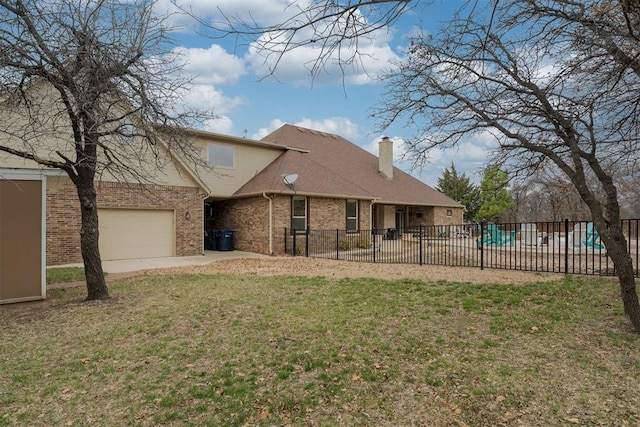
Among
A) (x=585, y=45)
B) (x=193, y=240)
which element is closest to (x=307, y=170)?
(x=193, y=240)

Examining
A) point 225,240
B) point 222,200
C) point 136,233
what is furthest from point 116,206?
point 222,200

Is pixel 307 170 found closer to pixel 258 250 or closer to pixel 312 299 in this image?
pixel 258 250

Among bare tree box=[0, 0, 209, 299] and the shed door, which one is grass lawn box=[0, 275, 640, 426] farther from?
bare tree box=[0, 0, 209, 299]

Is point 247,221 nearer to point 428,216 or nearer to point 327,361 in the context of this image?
point 428,216

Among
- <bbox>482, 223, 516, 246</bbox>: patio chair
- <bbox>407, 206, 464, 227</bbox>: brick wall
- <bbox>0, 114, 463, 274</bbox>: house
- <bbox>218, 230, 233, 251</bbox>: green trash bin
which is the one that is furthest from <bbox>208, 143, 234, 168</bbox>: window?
<bbox>407, 206, 464, 227</bbox>: brick wall

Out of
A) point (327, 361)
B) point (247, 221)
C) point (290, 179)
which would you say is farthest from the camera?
point (247, 221)

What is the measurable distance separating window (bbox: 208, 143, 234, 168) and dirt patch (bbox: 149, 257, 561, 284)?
6081mm

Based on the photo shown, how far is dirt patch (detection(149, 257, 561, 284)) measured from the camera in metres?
9.16

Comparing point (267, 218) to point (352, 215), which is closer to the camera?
point (267, 218)

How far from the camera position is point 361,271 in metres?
11.1

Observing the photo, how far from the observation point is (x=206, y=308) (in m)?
6.70

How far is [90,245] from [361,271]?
6.80m

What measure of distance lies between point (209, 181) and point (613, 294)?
1565cm

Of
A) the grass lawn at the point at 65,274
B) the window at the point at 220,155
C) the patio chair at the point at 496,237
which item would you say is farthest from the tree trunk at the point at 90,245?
the patio chair at the point at 496,237
